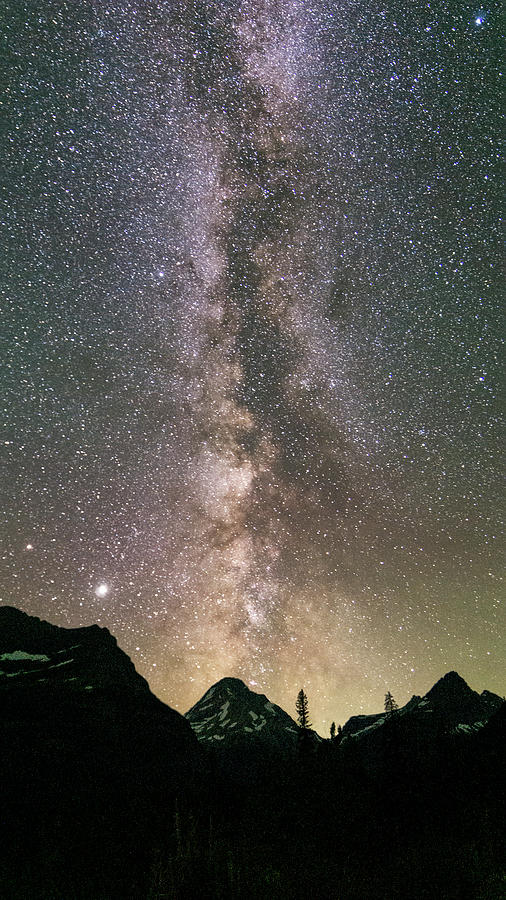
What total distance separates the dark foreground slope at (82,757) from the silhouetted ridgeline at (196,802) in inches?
8.7

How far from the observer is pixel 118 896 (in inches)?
234

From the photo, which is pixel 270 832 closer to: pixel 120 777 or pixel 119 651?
pixel 120 777

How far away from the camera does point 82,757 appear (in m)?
76.1

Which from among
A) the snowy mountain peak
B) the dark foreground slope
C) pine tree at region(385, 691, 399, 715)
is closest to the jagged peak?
the snowy mountain peak

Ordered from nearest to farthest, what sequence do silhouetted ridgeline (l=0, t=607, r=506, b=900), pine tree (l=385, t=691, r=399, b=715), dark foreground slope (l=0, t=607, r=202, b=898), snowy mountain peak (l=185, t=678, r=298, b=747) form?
silhouetted ridgeline (l=0, t=607, r=506, b=900)
dark foreground slope (l=0, t=607, r=202, b=898)
pine tree (l=385, t=691, r=399, b=715)
snowy mountain peak (l=185, t=678, r=298, b=747)

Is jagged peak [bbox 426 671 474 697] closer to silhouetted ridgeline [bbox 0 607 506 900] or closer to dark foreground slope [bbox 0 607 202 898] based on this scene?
silhouetted ridgeline [bbox 0 607 506 900]

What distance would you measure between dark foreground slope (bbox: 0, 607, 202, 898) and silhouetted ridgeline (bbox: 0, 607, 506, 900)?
0.72 ft

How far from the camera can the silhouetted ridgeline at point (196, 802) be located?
6.19 m

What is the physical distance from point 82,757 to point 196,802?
184 ft

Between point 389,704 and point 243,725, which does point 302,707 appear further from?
point 243,725

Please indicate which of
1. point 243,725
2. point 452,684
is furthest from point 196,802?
point 452,684

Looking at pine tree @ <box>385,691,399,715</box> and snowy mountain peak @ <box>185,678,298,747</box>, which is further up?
pine tree @ <box>385,691,399,715</box>

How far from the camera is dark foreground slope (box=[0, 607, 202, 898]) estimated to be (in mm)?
10547

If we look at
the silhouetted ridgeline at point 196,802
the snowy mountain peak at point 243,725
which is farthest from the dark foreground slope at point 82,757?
the snowy mountain peak at point 243,725
